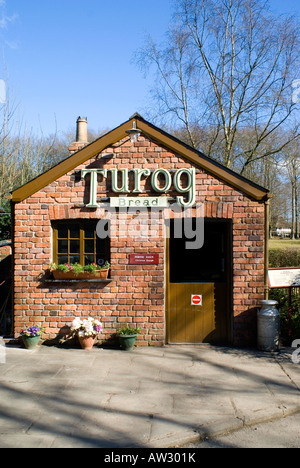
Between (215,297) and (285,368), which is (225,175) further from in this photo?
(285,368)

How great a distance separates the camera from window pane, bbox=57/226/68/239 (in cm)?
897

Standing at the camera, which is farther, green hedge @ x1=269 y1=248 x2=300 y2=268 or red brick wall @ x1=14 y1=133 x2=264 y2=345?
green hedge @ x1=269 y1=248 x2=300 y2=268

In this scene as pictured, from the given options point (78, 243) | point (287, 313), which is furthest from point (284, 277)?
point (78, 243)

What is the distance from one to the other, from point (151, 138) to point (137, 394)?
504 cm

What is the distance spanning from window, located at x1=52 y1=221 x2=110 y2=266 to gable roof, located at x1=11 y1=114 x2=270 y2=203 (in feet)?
3.06

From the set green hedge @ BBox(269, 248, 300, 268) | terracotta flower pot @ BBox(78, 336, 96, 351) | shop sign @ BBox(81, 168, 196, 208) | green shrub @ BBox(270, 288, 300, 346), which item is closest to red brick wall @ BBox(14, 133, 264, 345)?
shop sign @ BBox(81, 168, 196, 208)

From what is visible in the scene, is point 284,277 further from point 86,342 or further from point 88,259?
point 86,342

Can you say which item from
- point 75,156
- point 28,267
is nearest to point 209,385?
point 28,267

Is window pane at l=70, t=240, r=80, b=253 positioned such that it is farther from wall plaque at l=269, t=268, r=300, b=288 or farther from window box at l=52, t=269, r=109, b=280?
wall plaque at l=269, t=268, r=300, b=288

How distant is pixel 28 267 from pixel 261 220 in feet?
15.8

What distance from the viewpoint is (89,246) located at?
894 cm

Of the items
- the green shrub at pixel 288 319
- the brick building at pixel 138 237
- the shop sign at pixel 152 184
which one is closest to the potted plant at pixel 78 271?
the brick building at pixel 138 237

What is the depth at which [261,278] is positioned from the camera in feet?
28.4

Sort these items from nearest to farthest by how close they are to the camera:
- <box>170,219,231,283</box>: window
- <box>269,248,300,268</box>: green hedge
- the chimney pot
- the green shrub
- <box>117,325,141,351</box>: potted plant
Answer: <box>117,325,141,351</box>: potted plant, the green shrub, <box>170,219,231,283</box>: window, the chimney pot, <box>269,248,300,268</box>: green hedge
